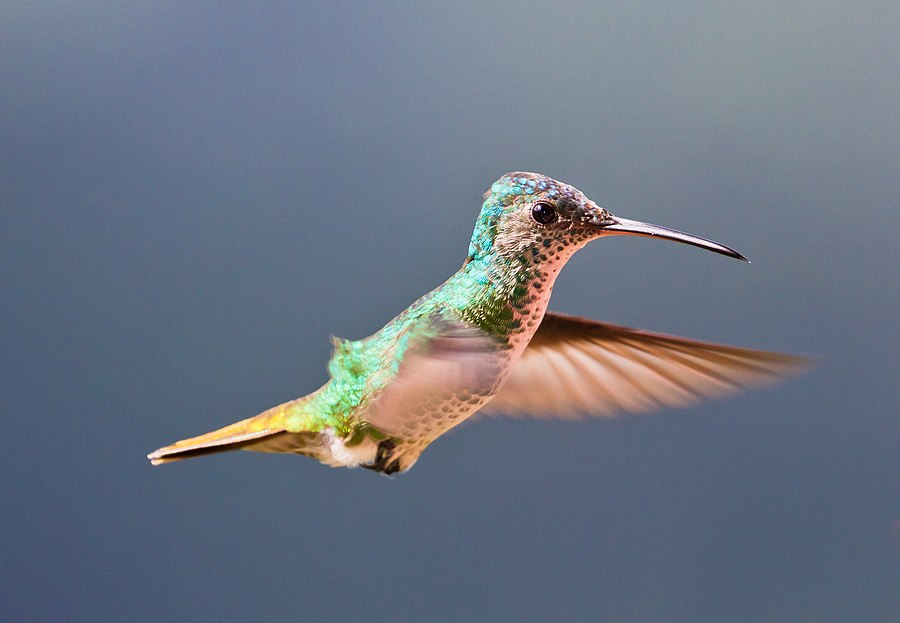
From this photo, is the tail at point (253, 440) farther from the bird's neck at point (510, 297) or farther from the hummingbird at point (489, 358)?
the bird's neck at point (510, 297)

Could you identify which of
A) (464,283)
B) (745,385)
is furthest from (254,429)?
(745,385)

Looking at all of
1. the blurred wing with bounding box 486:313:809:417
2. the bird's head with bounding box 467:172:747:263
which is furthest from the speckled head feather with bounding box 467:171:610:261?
the blurred wing with bounding box 486:313:809:417

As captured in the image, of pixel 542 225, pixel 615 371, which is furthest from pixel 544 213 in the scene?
pixel 615 371

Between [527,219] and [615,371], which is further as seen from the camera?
[615,371]

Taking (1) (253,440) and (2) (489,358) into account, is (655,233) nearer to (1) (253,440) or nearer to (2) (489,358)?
(2) (489,358)

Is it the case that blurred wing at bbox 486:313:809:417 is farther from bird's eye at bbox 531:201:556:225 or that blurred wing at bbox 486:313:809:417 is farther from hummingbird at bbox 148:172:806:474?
bird's eye at bbox 531:201:556:225

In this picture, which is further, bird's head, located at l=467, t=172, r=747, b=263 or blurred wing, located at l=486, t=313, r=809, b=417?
blurred wing, located at l=486, t=313, r=809, b=417

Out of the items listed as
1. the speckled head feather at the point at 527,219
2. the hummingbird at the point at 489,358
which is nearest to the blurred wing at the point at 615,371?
the hummingbird at the point at 489,358
